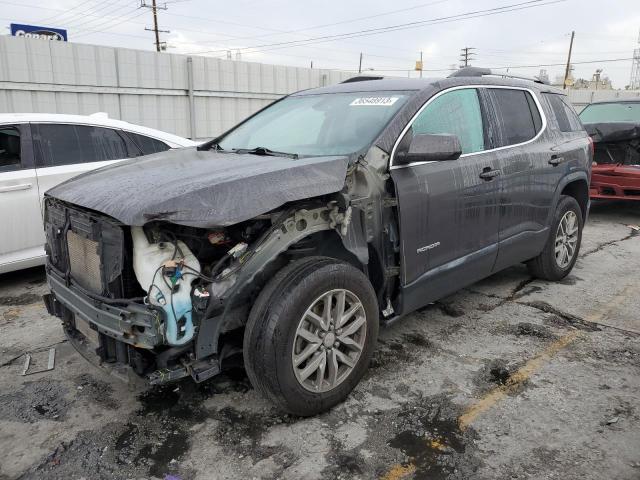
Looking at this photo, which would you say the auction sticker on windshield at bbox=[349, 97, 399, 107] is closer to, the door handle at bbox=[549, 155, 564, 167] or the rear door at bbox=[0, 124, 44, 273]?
the door handle at bbox=[549, 155, 564, 167]

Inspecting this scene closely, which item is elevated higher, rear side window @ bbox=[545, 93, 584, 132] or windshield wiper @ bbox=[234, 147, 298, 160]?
rear side window @ bbox=[545, 93, 584, 132]

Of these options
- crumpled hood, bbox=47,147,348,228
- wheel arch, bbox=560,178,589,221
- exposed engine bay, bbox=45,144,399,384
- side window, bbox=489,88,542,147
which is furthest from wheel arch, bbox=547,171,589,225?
crumpled hood, bbox=47,147,348,228

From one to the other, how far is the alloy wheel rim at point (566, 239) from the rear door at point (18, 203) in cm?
487

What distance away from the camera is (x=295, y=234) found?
107 inches

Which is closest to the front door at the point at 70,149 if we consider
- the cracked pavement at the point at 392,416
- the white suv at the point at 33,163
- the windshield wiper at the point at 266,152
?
the white suv at the point at 33,163

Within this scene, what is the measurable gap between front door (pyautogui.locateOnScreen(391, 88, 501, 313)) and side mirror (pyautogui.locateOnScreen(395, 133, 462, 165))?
8 cm

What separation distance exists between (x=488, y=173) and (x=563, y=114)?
1785 millimetres

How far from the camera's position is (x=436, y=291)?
356cm

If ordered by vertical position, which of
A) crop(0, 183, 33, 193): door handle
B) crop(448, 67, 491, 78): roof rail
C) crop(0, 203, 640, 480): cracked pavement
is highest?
crop(448, 67, 491, 78): roof rail

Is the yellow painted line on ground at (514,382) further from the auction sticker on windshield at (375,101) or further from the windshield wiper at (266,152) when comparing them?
the auction sticker on windshield at (375,101)

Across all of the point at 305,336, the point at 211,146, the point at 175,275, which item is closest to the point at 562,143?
the point at 211,146

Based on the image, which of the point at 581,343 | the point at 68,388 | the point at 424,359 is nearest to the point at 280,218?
the point at 424,359

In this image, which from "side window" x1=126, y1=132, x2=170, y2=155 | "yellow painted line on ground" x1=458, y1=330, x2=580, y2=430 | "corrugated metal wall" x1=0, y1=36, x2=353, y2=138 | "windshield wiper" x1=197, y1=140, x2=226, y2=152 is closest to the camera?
"yellow painted line on ground" x1=458, y1=330, x2=580, y2=430

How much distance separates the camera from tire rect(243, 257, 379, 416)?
2.55 metres
